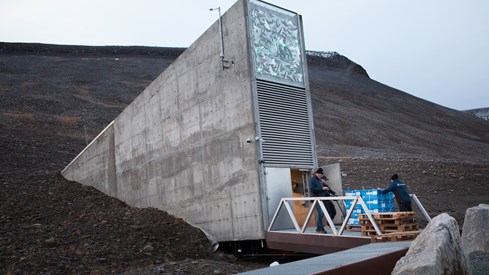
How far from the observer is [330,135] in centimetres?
4088

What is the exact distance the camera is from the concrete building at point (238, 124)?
40.3 feet

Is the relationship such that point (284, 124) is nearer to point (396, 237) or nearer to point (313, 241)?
point (313, 241)

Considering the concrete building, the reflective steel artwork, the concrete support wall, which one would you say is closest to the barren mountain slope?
the concrete support wall

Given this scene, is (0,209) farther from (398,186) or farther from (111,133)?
(398,186)

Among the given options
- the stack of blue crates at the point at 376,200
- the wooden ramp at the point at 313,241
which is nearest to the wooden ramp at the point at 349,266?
the wooden ramp at the point at 313,241

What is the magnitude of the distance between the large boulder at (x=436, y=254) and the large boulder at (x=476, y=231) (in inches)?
124

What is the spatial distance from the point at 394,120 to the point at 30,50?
40541 mm

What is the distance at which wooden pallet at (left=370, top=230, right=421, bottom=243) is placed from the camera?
27.8 feet

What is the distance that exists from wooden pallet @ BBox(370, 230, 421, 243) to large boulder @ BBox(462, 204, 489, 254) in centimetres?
111

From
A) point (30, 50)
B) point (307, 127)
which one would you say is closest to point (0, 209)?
point (307, 127)

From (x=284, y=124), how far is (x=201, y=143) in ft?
8.92

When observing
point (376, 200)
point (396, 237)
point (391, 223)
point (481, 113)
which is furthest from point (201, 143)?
point (481, 113)

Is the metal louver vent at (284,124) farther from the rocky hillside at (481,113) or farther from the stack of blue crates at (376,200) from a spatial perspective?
the rocky hillside at (481,113)

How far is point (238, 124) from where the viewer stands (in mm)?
12703
